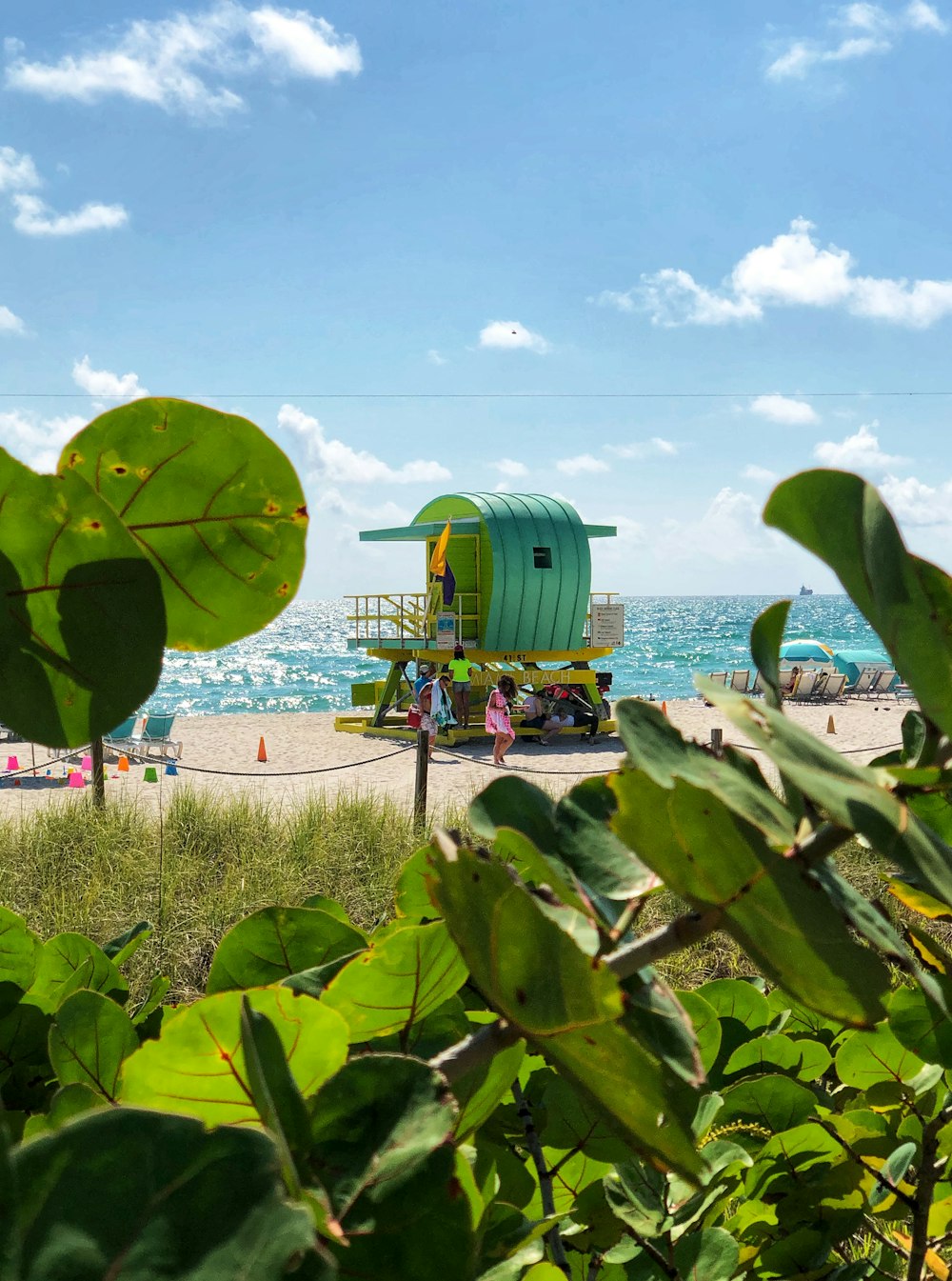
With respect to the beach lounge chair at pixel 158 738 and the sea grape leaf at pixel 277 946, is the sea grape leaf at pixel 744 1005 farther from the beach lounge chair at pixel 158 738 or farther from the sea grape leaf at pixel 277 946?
the beach lounge chair at pixel 158 738

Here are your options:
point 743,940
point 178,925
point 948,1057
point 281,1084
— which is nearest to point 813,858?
point 743,940

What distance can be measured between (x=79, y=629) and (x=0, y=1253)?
22cm

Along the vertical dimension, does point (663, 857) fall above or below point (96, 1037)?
above

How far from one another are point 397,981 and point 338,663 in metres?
74.7

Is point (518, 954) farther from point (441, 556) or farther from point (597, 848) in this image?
point (441, 556)

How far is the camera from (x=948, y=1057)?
85cm

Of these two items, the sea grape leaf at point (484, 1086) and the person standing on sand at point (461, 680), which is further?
the person standing on sand at point (461, 680)

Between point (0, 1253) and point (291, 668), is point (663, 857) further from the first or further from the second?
point (291, 668)

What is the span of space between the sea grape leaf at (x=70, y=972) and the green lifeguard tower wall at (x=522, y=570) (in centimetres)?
1628

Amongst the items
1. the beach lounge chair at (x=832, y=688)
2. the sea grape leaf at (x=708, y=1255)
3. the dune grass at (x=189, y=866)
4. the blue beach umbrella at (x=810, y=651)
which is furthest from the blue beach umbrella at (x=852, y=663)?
the sea grape leaf at (x=708, y=1255)

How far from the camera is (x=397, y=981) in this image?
18.1 inches

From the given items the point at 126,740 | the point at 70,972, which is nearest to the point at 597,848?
the point at 70,972

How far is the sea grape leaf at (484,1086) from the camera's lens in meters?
0.44

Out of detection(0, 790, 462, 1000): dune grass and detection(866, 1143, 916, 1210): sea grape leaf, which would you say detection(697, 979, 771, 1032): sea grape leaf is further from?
detection(0, 790, 462, 1000): dune grass
